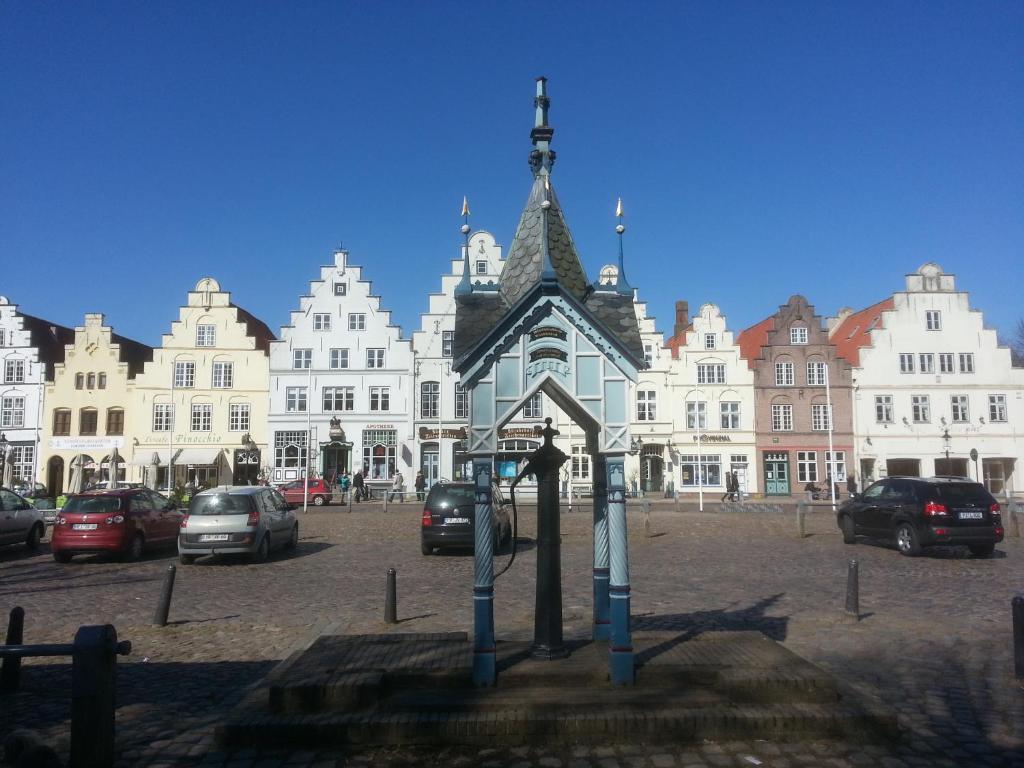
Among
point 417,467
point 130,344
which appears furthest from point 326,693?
point 130,344

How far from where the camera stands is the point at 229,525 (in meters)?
16.2

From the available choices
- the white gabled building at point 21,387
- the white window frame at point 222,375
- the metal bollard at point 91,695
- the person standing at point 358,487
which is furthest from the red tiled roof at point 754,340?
the metal bollard at point 91,695

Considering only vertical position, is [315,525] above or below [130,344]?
below

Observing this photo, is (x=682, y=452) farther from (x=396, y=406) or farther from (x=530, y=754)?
(x=530, y=754)

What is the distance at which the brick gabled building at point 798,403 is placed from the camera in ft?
153

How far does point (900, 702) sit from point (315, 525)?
21746 millimetres

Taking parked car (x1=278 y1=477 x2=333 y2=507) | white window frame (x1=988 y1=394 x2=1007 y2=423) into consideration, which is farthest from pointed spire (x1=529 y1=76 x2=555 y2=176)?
white window frame (x1=988 y1=394 x2=1007 y2=423)

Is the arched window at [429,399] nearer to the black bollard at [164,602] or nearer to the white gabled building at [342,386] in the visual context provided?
the white gabled building at [342,386]

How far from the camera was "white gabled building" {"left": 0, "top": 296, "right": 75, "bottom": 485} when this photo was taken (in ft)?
153

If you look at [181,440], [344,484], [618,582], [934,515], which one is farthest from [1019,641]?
[181,440]

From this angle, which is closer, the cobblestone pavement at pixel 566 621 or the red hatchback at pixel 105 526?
the cobblestone pavement at pixel 566 621

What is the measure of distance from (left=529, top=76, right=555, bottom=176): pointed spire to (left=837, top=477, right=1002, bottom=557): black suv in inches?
516

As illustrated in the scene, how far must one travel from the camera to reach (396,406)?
4641 centimetres

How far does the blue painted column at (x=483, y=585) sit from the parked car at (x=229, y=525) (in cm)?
1076
